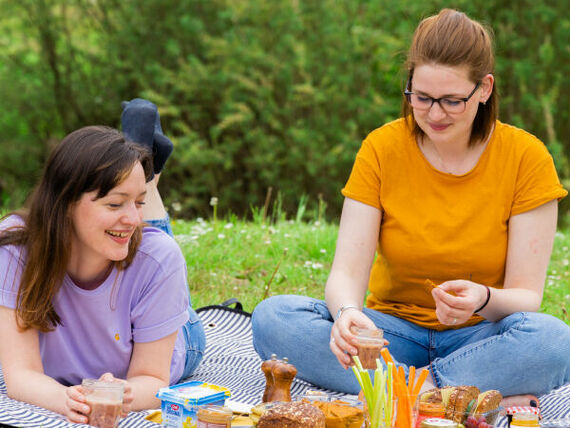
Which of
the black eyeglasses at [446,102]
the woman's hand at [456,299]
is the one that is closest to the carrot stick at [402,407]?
the woman's hand at [456,299]

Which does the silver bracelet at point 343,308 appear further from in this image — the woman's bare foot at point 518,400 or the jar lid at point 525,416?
the jar lid at point 525,416

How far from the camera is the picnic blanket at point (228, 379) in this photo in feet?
9.10

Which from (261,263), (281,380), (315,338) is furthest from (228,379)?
(261,263)

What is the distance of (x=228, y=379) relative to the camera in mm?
3676

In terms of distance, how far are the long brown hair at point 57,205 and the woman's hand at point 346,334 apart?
3.12 feet

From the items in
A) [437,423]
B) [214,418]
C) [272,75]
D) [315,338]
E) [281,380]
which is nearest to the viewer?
[437,423]

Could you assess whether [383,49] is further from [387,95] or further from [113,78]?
[113,78]

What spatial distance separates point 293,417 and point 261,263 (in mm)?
3057

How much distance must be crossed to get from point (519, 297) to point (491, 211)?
0.37m

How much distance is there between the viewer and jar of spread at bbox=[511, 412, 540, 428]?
2.70m

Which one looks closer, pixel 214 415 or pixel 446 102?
pixel 214 415

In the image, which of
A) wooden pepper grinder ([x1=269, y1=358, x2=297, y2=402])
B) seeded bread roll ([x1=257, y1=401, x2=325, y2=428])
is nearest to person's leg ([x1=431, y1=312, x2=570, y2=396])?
wooden pepper grinder ([x1=269, y1=358, x2=297, y2=402])

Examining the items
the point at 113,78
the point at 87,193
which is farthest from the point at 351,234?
the point at 113,78

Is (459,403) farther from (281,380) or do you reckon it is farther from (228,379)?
(228,379)
